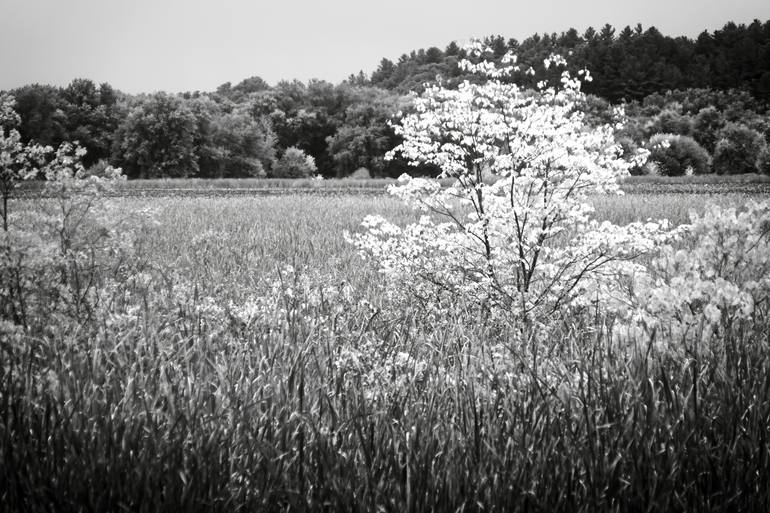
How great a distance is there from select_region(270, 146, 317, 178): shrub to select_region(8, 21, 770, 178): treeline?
161mm

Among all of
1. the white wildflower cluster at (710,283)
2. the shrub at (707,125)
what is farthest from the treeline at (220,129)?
the white wildflower cluster at (710,283)

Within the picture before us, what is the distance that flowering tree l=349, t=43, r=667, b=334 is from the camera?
4145mm

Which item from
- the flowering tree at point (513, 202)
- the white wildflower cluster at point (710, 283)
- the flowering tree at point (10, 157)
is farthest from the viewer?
the flowering tree at point (513, 202)

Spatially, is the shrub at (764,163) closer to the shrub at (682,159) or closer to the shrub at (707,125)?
the shrub at (682,159)

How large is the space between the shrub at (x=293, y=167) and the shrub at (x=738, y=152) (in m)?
54.6

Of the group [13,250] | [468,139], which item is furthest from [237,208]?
[13,250]

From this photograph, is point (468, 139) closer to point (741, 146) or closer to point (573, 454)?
point (573, 454)

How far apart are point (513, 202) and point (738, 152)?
59937 millimetres

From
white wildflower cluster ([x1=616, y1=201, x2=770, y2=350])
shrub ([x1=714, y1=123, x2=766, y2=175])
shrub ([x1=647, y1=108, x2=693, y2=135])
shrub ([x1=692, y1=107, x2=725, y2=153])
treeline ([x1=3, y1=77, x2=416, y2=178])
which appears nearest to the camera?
white wildflower cluster ([x1=616, y1=201, x2=770, y2=350])

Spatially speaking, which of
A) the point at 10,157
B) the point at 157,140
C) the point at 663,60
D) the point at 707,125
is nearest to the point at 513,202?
the point at 10,157

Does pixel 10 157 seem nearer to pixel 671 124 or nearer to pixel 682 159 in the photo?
pixel 682 159

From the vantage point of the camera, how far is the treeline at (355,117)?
2169 inches

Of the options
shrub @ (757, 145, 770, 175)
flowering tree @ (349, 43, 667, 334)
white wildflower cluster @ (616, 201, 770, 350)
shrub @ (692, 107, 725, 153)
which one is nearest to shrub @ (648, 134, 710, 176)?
shrub @ (692, 107, 725, 153)

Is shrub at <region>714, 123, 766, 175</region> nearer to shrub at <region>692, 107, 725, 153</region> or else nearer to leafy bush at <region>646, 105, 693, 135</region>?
shrub at <region>692, 107, 725, 153</region>
